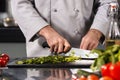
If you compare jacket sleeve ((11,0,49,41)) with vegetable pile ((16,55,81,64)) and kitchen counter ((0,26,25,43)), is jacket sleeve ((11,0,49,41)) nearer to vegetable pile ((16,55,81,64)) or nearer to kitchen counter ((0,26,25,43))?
vegetable pile ((16,55,81,64))

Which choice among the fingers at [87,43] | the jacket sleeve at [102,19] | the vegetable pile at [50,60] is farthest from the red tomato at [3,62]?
the jacket sleeve at [102,19]

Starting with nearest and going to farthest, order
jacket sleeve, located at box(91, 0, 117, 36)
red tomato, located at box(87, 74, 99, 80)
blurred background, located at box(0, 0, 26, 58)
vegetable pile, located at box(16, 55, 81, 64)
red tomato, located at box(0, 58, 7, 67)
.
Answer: red tomato, located at box(87, 74, 99, 80) → red tomato, located at box(0, 58, 7, 67) → vegetable pile, located at box(16, 55, 81, 64) → jacket sleeve, located at box(91, 0, 117, 36) → blurred background, located at box(0, 0, 26, 58)

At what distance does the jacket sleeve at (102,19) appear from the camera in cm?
179

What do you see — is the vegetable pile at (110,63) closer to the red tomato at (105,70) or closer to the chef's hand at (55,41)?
the red tomato at (105,70)

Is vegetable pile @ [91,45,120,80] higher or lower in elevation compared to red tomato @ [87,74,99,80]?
higher

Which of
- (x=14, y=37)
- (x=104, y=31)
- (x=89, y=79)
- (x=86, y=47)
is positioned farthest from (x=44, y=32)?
(x=14, y=37)

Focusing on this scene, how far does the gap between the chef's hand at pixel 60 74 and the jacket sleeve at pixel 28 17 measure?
39cm

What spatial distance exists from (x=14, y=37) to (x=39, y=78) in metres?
1.62

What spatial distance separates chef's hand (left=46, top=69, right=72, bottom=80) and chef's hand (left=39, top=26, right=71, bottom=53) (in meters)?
0.22

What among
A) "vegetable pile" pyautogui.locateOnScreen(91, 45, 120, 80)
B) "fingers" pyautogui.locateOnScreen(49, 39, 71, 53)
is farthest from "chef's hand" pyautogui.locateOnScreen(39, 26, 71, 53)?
"vegetable pile" pyautogui.locateOnScreen(91, 45, 120, 80)

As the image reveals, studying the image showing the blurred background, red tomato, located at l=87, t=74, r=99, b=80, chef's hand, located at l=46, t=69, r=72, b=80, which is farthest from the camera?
the blurred background

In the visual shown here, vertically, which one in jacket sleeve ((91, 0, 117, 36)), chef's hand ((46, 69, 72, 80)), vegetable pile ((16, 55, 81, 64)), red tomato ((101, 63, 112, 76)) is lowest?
chef's hand ((46, 69, 72, 80))

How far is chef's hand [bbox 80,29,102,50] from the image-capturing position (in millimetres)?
1682

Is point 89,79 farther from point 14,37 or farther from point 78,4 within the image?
point 14,37
